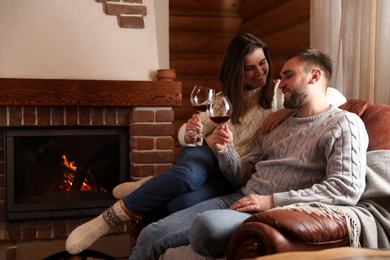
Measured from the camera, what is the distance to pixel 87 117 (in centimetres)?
291

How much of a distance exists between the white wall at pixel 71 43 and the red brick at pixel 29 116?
0.71 ft

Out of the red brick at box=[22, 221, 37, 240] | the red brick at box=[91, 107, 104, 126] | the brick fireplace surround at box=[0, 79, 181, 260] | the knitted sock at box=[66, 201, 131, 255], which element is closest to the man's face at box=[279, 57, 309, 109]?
the knitted sock at box=[66, 201, 131, 255]

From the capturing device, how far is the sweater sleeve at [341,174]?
1440mm

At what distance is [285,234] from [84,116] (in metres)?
2.00

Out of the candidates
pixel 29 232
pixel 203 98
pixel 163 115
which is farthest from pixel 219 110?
pixel 29 232

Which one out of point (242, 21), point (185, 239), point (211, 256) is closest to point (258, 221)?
point (211, 256)

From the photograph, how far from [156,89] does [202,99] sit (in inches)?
Answer: 46.2

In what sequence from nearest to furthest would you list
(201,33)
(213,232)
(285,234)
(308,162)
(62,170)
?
1. (285,234)
2. (213,232)
3. (308,162)
4. (62,170)
5. (201,33)

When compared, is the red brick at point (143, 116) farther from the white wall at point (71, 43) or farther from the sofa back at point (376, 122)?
the sofa back at point (376, 122)

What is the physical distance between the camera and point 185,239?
163 centimetres

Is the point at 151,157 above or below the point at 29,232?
above

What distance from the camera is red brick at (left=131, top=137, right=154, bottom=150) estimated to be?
2.90m

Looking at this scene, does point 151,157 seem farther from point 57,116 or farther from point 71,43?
point 71,43

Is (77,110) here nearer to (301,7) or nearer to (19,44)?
(19,44)
